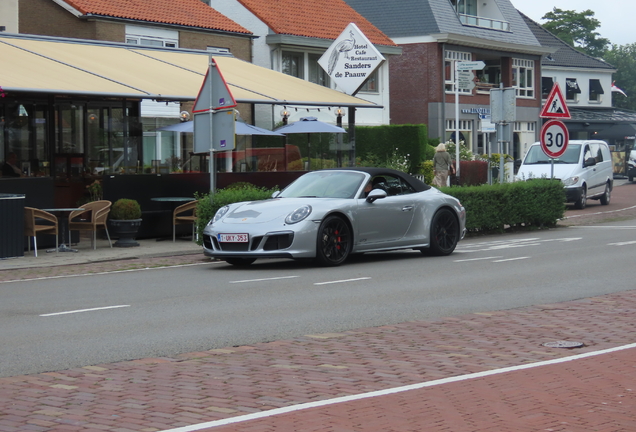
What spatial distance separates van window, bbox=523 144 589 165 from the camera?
30.9 m

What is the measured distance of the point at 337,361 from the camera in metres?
7.28

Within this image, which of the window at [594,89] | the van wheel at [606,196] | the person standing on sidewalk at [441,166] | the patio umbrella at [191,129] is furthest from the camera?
the window at [594,89]

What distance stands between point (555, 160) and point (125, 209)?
17.1 meters

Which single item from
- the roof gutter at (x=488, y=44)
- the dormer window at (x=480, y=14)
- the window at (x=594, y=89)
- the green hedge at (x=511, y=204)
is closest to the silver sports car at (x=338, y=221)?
the green hedge at (x=511, y=204)

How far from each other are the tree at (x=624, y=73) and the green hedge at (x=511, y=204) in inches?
4469

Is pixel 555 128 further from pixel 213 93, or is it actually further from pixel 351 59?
pixel 213 93

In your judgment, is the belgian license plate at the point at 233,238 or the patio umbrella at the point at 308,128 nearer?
the belgian license plate at the point at 233,238

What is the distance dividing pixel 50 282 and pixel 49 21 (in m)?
22.4

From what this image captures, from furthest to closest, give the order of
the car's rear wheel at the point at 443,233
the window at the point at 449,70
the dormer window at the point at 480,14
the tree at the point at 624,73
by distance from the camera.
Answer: the tree at the point at 624,73
the dormer window at the point at 480,14
the window at the point at 449,70
the car's rear wheel at the point at 443,233

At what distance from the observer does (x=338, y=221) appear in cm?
1427

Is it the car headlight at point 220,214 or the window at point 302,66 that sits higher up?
the window at point 302,66

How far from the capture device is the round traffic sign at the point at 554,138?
22.1 metres

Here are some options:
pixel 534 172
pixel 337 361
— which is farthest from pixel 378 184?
pixel 534 172

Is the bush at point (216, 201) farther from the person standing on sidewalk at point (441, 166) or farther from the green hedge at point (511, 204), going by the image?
the person standing on sidewalk at point (441, 166)
